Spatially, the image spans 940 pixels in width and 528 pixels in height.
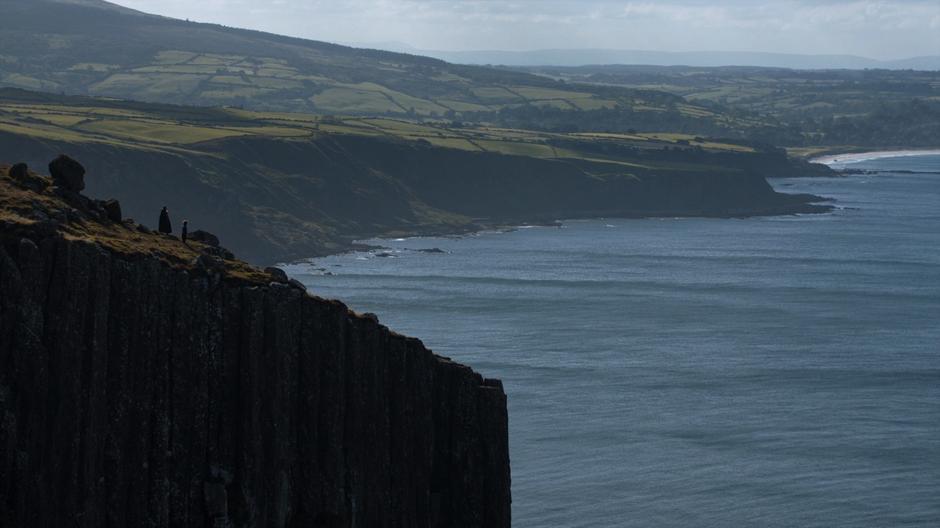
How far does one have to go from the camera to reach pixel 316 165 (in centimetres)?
17975

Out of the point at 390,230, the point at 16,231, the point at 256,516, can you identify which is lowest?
the point at 390,230

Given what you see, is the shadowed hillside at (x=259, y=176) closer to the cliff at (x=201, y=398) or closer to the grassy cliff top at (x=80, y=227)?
the grassy cliff top at (x=80, y=227)

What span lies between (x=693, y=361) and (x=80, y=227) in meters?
73.7

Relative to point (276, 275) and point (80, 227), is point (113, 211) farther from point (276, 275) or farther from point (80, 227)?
point (276, 275)

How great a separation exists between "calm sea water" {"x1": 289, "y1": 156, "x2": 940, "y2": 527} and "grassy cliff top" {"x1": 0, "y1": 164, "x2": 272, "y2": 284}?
1295 inches

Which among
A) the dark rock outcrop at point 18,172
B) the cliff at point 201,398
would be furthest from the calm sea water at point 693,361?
the dark rock outcrop at point 18,172

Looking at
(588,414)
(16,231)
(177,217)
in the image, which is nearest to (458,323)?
(588,414)

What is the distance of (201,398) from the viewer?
101ft

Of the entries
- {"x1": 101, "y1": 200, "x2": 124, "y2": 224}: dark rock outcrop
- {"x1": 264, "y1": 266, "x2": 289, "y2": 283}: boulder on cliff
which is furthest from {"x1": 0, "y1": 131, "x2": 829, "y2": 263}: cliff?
{"x1": 264, "y1": 266, "x2": 289, "y2": 283}: boulder on cliff

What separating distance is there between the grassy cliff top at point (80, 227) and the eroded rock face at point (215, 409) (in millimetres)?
412

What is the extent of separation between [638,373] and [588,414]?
42.7 feet

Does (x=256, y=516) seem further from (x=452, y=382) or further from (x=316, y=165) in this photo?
(x=316, y=165)

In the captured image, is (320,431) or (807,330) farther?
(807,330)

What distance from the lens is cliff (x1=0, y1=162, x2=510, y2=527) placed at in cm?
2861
